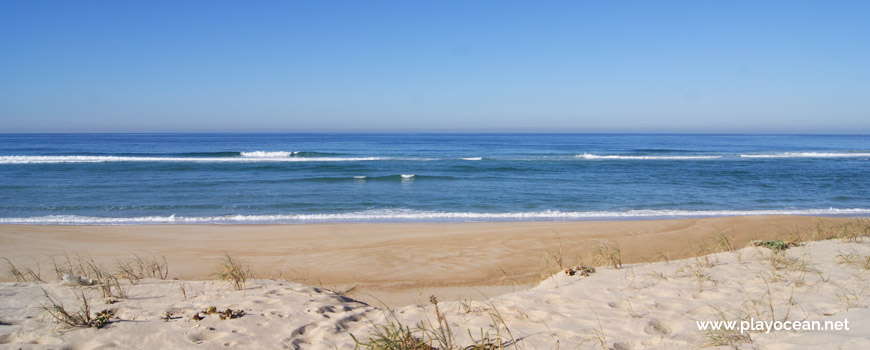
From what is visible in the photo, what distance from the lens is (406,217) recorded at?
12.9 m

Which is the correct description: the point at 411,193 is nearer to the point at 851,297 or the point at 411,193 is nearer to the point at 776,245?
the point at 776,245

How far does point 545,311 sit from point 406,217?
9090 mm

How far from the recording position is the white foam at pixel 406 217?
1224 cm

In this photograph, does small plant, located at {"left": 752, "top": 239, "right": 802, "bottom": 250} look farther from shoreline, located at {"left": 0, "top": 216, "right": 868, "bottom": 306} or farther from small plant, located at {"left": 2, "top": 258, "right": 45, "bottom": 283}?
small plant, located at {"left": 2, "top": 258, "right": 45, "bottom": 283}

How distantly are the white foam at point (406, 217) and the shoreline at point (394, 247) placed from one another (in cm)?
100

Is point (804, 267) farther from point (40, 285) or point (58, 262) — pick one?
point (58, 262)

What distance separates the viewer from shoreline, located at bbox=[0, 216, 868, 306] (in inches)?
262

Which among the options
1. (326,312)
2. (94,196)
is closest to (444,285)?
(326,312)

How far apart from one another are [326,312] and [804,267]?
520cm

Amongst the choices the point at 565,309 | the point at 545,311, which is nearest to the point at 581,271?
the point at 565,309

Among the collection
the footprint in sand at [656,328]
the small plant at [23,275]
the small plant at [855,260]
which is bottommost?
the small plant at [23,275]

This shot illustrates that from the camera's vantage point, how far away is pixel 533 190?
17.5m

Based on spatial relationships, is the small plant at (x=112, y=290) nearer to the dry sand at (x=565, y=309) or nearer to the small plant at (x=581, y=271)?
the dry sand at (x=565, y=309)

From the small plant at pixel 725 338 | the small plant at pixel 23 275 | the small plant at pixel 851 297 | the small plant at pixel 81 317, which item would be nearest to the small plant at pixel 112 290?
the small plant at pixel 81 317
